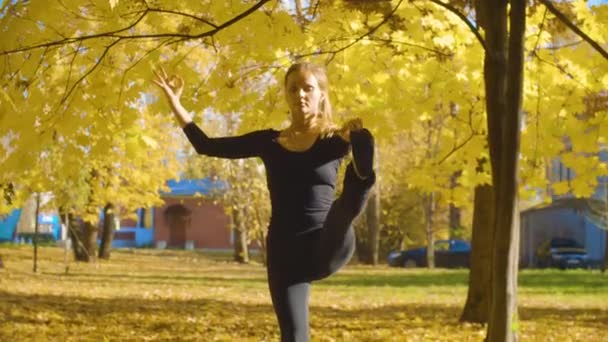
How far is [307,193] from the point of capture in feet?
11.1

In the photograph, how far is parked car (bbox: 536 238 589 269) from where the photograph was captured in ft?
117

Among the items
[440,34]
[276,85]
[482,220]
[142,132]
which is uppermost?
[440,34]

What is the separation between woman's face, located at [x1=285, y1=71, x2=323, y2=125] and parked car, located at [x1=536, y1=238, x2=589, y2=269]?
112 ft

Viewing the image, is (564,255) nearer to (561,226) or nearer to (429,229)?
(429,229)

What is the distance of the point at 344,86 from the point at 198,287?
33.5 feet

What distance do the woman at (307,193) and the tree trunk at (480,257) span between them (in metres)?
6.86

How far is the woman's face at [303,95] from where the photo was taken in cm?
347

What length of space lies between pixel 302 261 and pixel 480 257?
716 cm

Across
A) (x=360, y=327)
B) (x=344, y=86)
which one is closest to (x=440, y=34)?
(x=344, y=86)

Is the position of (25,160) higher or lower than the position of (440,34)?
lower

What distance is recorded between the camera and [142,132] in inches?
295

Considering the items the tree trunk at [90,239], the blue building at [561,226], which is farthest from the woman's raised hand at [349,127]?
the blue building at [561,226]

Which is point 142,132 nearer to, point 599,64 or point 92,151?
point 92,151

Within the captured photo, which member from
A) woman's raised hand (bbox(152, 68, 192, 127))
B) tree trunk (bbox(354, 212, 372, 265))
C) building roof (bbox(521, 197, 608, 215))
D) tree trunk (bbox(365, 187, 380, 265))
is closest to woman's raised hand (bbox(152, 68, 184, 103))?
woman's raised hand (bbox(152, 68, 192, 127))
